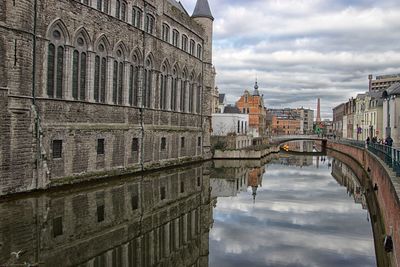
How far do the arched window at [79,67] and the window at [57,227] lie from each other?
989 cm

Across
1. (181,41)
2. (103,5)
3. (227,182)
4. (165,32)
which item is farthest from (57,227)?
(181,41)

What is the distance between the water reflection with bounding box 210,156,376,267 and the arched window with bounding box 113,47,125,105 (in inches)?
377

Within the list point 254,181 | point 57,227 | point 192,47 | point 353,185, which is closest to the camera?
point 57,227

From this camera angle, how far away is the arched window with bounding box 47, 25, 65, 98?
19.7 m

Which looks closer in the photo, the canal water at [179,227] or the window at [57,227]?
the canal water at [179,227]

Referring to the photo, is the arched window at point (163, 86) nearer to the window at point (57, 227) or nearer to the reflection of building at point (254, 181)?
the reflection of building at point (254, 181)

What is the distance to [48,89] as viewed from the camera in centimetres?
1969

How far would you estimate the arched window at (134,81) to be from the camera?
27.2m

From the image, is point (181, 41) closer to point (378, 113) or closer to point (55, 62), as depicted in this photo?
point (55, 62)

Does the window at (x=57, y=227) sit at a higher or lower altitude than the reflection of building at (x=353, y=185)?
higher

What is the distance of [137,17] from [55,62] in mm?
8941

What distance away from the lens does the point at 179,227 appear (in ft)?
45.4

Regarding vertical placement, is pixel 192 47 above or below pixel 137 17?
above

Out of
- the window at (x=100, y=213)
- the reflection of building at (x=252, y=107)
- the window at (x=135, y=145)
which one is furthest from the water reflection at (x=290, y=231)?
the reflection of building at (x=252, y=107)
